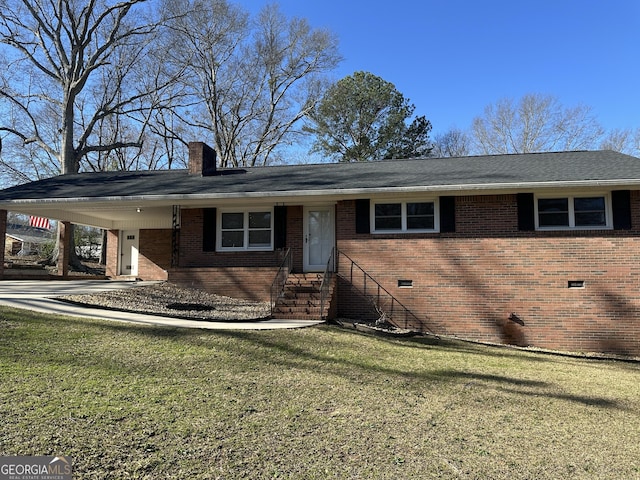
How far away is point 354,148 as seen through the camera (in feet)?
92.8

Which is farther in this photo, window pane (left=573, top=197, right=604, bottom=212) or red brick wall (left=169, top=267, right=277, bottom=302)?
red brick wall (left=169, top=267, right=277, bottom=302)

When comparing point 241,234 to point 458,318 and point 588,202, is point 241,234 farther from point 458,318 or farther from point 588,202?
point 588,202

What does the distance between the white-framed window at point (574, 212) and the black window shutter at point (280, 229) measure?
644 cm

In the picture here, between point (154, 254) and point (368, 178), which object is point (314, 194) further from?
point (154, 254)

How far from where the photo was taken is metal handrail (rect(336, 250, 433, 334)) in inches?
442

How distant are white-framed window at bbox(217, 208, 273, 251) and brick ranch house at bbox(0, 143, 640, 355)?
0.10ft

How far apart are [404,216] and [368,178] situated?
58.1 inches

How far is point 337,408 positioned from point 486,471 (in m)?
1.68

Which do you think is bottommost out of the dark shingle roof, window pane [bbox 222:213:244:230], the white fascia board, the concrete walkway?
the concrete walkway

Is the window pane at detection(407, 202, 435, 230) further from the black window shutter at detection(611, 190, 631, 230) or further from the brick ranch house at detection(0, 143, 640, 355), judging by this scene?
the black window shutter at detection(611, 190, 631, 230)

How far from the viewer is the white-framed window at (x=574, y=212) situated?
1068 cm

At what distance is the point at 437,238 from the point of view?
36.9ft

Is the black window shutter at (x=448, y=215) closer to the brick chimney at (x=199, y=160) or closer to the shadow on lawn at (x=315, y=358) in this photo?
the shadow on lawn at (x=315, y=358)

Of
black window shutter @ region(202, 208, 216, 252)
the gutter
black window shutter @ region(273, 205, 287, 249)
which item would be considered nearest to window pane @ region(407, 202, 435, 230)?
the gutter
